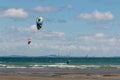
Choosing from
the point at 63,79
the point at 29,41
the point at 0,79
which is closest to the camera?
the point at 29,41

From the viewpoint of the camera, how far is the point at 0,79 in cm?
4797

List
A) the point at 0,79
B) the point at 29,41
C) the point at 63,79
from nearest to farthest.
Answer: the point at 29,41, the point at 0,79, the point at 63,79

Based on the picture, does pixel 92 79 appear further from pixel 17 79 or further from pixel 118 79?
pixel 17 79

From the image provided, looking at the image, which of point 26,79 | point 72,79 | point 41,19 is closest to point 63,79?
point 72,79

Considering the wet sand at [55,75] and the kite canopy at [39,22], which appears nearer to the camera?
the kite canopy at [39,22]

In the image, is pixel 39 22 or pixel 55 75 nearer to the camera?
pixel 39 22

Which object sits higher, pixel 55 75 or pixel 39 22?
pixel 39 22

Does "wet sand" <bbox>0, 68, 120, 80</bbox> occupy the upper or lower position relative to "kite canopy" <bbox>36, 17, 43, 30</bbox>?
lower

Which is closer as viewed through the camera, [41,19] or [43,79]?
[41,19]

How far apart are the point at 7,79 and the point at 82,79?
9177 millimetres

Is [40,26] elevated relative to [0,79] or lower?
elevated

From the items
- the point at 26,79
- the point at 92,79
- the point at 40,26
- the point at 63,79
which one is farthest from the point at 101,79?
the point at 40,26

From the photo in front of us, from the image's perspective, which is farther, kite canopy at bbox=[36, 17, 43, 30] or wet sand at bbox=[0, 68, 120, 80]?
wet sand at bbox=[0, 68, 120, 80]

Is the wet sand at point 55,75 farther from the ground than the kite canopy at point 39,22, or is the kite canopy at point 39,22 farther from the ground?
the kite canopy at point 39,22
